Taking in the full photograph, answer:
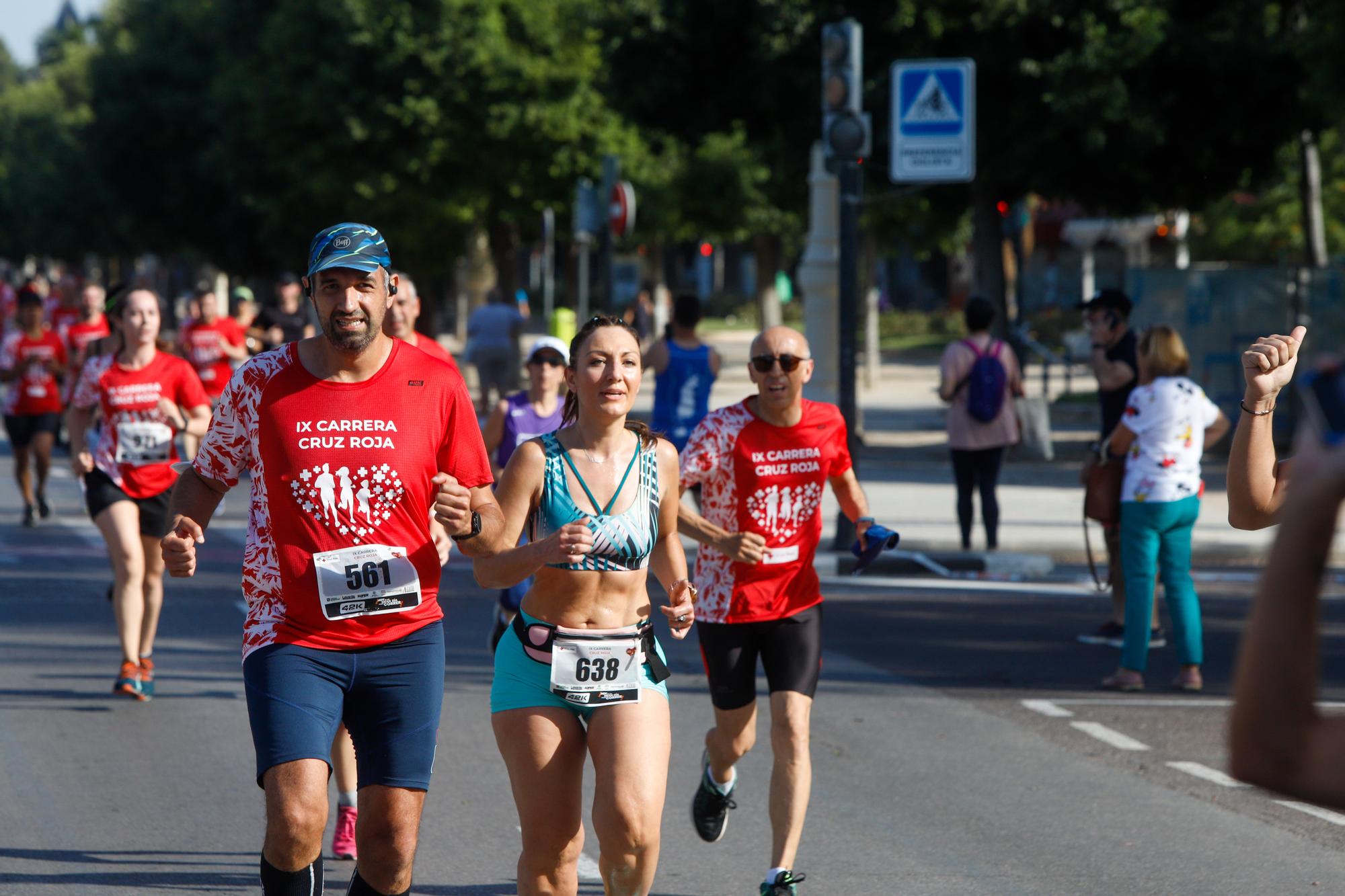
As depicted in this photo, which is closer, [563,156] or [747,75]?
[747,75]

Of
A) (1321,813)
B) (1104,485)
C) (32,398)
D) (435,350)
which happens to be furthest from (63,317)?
(1321,813)

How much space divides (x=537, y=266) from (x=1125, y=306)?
73030mm

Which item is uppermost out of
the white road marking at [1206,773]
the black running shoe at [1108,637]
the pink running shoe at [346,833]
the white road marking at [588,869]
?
the pink running shoe at [346,833]

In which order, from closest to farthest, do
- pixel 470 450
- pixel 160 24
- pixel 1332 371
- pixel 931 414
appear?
pixel 1332 371, pixel 470 450, pixel 931 414, pixel 160 24

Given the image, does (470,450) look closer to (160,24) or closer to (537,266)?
(160,24)

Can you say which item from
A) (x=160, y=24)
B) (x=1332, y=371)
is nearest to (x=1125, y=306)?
(x=1332, y=371)

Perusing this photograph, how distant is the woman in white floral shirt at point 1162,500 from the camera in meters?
8.52

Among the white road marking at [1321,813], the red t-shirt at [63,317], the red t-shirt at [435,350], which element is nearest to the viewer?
the red t-shirt at [435,350]

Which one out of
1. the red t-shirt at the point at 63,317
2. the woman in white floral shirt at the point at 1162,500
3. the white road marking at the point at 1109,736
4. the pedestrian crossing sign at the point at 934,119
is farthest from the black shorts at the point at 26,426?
the white road marking at the point at 1109,736

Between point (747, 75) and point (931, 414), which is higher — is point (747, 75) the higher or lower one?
the higher one

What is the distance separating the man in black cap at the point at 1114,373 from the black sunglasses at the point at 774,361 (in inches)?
181

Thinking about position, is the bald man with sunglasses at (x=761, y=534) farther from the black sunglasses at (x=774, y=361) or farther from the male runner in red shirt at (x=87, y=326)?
the male runner in red shirt at (x=87, y=326)

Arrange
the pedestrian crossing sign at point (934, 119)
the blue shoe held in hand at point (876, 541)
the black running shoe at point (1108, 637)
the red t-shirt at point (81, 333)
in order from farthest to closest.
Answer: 1. the red t-shirt at point (81, 333)
2. the pedestrian crossing sign at point (934, 119)
3. the black running shoe at point (1108, 637)
4. the blue shoe held in hand at point (876, 541)

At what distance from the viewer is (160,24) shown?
173ft
